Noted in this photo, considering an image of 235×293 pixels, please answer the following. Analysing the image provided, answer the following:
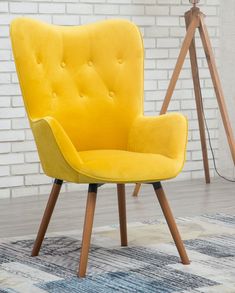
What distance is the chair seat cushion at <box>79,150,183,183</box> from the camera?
2963 millimetres

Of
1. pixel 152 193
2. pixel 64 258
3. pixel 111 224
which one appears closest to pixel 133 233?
pixel 111 224

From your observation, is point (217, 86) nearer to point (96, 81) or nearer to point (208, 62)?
point (208, 62)

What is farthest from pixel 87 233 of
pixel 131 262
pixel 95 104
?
pixel 95 104

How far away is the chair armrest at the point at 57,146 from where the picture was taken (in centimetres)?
299

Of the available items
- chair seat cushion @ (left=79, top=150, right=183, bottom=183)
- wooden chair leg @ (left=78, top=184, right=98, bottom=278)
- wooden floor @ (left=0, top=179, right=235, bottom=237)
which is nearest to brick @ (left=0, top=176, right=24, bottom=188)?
wooden floor @ (left=0, top=179, right=235, bottom=237)

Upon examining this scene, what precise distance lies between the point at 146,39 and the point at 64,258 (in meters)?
2.42

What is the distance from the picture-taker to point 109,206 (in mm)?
4480

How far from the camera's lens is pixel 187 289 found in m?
2.75

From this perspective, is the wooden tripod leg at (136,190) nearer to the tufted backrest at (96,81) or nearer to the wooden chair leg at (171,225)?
the tufted backrest at (96,81)

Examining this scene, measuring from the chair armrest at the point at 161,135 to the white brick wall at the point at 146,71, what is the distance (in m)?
1.56

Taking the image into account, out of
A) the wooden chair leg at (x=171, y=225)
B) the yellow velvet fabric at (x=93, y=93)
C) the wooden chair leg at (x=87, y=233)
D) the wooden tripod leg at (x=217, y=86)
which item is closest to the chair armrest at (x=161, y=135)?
the yellow velvet fabric at (x=93, y=93)

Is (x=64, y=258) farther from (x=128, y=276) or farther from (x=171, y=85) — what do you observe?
(x=171, y=85)

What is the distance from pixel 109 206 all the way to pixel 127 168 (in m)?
1.50

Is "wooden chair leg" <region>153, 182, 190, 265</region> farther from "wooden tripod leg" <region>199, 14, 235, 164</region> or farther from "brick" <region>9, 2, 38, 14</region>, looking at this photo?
"brick" <region>9, 2, 38, 14</region>
